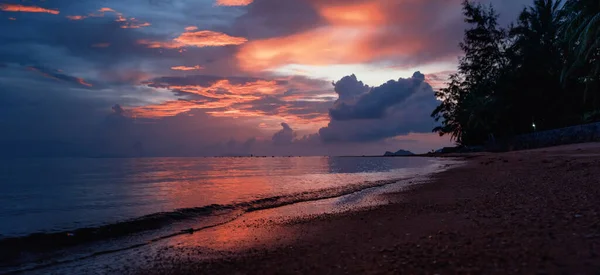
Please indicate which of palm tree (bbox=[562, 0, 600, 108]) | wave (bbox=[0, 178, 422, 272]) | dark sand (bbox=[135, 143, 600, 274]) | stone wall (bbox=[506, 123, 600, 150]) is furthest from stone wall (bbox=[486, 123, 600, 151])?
wave (bbox=[0, 178, 422, 272])

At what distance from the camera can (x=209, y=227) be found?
11.1 m

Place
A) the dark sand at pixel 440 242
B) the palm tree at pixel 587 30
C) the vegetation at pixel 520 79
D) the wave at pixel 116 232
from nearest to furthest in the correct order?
1. the dark sand at pixel 440 242
2. the wave at pixel 116 232
3. the palm tree at pixel 587 30
4. the vegetation at pixel 520 79

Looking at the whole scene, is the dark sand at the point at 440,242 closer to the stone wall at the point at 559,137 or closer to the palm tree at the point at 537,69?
the stone wall at the point at 559,137

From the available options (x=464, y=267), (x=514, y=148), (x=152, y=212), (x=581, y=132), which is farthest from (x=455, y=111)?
(x=464, y=267)

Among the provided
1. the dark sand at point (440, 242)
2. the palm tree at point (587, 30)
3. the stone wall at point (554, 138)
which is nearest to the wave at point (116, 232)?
the dark sand at point (440, 242)

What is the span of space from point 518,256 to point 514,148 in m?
55.0

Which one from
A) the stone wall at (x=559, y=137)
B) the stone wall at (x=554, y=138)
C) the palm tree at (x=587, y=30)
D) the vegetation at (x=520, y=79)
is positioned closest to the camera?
the palm tree at (x=587, y=30)

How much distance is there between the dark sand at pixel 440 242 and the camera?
4902 mm

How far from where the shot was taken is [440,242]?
20.5 ft

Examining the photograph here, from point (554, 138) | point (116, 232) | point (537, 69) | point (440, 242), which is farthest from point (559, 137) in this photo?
point (116, 232)

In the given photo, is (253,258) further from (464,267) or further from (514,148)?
(514,148)

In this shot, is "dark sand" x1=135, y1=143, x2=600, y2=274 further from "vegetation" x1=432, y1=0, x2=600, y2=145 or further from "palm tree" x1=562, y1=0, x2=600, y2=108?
"vegetation" x1=432, y1=0, x2=600, y2=145

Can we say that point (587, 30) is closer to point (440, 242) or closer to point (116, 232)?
point (440, 242)

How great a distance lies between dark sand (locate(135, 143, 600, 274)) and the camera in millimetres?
4902
